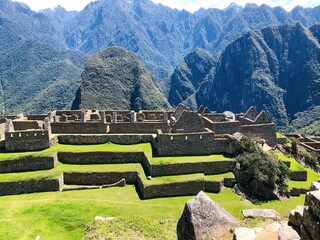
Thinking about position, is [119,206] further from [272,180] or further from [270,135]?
[270,135]

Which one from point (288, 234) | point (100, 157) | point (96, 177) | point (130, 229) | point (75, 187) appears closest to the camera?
point (288, 234)

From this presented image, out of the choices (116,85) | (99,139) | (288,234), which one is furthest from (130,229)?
(116,85)

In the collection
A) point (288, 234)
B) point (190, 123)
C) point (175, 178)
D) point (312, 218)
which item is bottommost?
point (175, 178)

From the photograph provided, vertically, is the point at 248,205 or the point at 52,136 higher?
the point at 52,136

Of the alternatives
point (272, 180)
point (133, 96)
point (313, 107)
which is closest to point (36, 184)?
point (272, 180)

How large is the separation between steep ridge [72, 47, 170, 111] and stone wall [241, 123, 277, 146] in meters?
82.6

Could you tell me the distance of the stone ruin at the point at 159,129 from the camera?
26062mm

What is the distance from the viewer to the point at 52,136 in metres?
28.0

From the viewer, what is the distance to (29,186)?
74.0 feet

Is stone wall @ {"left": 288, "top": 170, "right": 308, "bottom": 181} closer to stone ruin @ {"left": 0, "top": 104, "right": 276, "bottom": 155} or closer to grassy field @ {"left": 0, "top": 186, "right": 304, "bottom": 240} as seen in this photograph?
grassy field @ {"left": 0, "top": 186, "right": 304, "bottom": 240}

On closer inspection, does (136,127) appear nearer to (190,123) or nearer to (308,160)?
(190,123)

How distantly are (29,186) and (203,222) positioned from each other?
14.8m

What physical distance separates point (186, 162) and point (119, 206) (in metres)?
6.05

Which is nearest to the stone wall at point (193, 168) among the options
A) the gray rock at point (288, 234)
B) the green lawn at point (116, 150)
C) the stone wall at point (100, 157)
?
the green lawn at point (116, 150)
